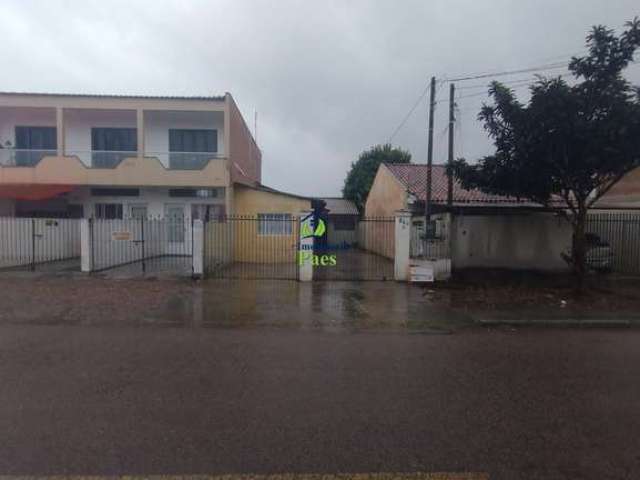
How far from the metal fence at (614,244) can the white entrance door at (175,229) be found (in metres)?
15.5

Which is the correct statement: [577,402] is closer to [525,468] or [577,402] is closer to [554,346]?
[525,468]

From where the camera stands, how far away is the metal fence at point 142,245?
1376 centimetres

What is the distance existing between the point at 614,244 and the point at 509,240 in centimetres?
399

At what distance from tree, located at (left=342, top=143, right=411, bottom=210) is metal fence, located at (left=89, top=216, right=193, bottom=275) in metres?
18.7

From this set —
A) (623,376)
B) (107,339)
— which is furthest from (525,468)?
(107,339)

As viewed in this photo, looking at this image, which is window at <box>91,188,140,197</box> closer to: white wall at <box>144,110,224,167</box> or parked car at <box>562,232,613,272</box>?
white wall at <box>144,110,224,167</box>

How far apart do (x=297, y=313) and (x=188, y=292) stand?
3.41 metres

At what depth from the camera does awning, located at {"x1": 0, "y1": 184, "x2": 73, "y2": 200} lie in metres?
16.5

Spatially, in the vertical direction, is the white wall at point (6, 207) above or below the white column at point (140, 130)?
below

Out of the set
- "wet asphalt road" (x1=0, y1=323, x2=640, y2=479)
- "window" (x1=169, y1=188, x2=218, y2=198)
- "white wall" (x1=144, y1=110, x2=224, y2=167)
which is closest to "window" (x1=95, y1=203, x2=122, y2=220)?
"window" (x1=169, y1=188, x2=218, y2=198)

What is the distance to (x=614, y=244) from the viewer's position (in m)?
16.0

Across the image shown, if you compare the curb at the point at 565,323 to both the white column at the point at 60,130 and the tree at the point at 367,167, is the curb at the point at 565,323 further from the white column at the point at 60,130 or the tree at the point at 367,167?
the tree at the point at 367,167

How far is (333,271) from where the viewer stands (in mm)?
15344

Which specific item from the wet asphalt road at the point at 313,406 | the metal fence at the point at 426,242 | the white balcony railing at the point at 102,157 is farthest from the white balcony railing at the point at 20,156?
the metal fence at the point at 426,242
